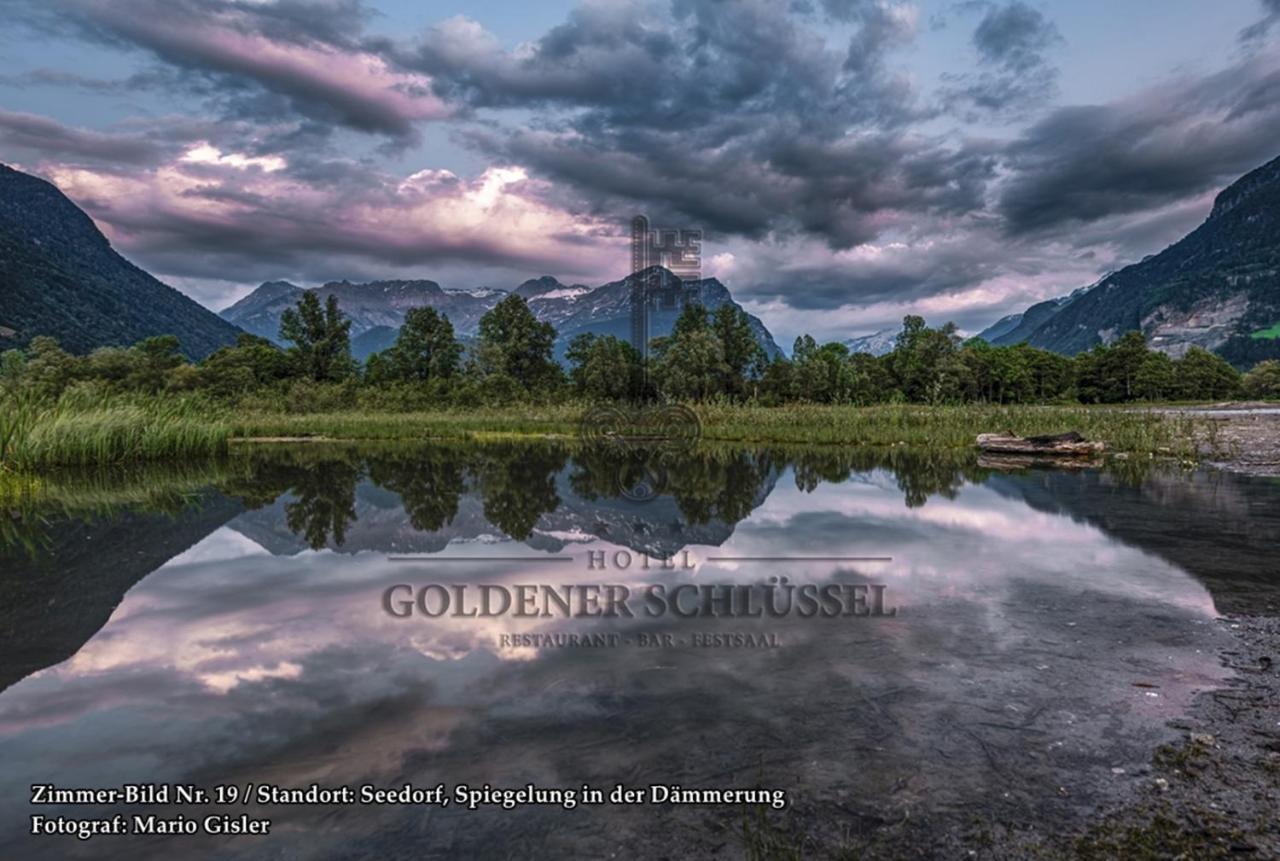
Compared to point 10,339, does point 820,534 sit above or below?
below

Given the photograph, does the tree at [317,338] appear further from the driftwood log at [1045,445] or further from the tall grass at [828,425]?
the driftwood log at [1045,445]

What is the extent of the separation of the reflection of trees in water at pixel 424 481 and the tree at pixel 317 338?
57121 mm

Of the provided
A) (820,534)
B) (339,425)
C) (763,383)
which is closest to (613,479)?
(820,534)

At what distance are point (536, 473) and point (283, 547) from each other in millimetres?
9513

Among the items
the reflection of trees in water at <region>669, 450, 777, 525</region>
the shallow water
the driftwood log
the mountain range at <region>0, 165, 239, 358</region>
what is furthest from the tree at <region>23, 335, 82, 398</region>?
the mountain range at <region>0, 165, 239, 358</region>

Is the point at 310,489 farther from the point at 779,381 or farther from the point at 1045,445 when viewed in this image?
the point at 779,381

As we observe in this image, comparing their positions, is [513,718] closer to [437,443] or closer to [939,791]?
[939,791]

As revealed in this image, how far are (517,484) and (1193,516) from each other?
13126 mm

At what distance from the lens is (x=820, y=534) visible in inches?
376

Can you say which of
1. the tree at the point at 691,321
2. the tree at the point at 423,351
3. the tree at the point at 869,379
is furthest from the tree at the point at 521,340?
the tree at the point at 869,379

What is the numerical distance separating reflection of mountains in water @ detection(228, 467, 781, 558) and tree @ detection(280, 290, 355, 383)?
68.7 m

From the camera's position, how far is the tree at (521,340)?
7719 centimetres

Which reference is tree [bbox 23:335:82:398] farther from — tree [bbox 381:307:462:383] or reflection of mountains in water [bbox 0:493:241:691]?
reflection of mountains in water [bbox 0:493:241:691]

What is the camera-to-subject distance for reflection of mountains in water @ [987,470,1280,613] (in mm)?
6898
